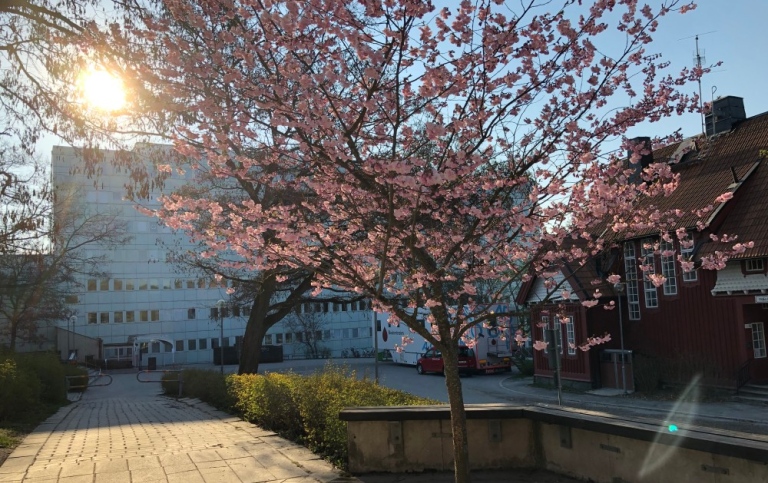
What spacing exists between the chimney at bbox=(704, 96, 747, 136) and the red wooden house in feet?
0.13

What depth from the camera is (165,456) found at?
9008 mm

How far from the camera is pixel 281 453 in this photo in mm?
9023

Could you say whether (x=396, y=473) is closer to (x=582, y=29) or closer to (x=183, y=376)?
(x=582, y=29)

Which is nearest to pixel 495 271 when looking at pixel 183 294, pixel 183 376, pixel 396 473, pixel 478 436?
pixel 478 436

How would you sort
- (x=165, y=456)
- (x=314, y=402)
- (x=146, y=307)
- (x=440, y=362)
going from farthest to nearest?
1. (x=146, y=307)
2. (x=440, y=362)
3. (x=314, y=402)
4. (x=165, y=456)

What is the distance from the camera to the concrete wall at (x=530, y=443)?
19.7 feet

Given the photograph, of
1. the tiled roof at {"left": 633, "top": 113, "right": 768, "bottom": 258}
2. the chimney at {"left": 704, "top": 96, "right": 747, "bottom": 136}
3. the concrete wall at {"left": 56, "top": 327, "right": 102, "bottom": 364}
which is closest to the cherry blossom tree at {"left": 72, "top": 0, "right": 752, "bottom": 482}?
the tiled roof at {"left": 633, "top": 113, "right": 768, "bottom": 258}

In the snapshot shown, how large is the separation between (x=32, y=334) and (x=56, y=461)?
46296mm

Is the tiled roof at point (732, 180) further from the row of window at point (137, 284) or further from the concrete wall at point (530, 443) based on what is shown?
the row of window at point (137, 284)

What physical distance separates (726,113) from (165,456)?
85.2ft

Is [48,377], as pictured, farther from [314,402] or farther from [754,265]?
[754,265]

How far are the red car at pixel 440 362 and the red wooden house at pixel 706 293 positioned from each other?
6.05m

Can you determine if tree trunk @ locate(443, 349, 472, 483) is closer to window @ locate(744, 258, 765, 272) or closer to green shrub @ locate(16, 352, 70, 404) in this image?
window @ locate(744, 258, 765, 272)

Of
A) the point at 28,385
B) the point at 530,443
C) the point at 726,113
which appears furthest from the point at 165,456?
the point at 726,113
